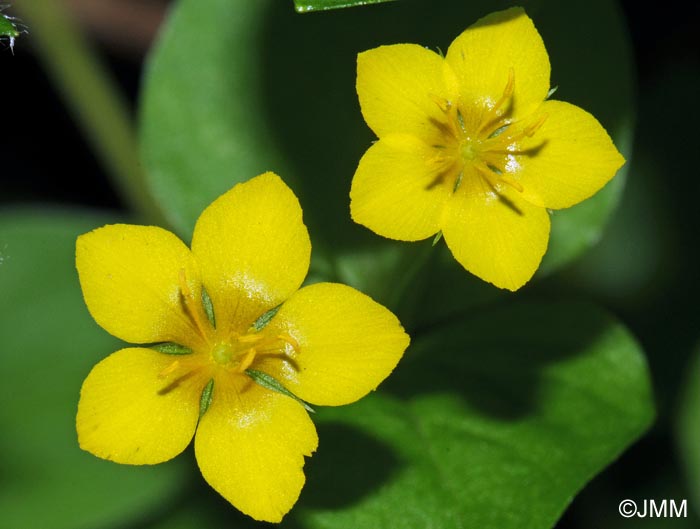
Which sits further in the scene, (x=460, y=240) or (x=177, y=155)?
(x=177, y=155)

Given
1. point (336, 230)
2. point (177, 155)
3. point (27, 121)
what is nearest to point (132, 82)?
point (27, 121)

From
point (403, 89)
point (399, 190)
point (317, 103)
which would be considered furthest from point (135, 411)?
point (317, 103)

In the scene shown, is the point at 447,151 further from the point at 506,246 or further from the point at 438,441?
the point at 438,441

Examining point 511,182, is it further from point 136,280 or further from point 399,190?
point 136,280

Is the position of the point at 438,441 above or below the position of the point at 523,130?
below

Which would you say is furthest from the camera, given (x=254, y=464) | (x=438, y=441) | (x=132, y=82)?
(x=132, y=82)
